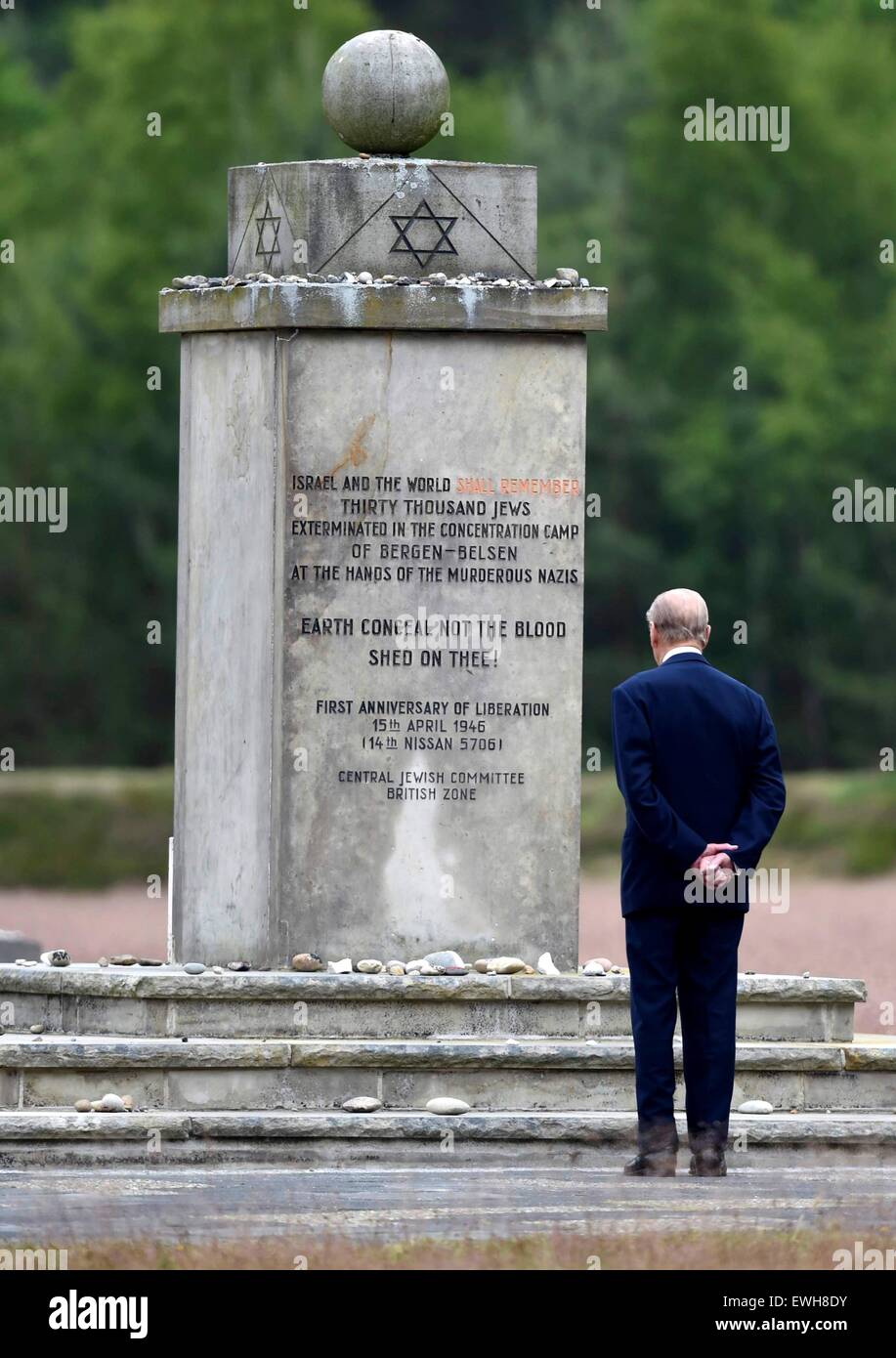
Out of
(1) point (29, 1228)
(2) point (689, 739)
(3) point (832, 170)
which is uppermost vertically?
(3) point (832, 170)

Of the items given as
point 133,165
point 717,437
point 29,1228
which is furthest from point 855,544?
point 29,1228

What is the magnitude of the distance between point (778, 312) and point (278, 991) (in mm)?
32219

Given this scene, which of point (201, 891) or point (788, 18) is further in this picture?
point (788, 18)

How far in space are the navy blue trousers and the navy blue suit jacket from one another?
0.10 m

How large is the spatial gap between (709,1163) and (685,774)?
4.14 feet

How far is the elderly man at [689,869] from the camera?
11289mm

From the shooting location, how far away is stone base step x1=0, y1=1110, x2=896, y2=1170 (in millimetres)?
12180

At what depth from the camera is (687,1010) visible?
37.4 feet

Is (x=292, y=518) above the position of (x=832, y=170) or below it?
below

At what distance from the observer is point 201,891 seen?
46.7ft

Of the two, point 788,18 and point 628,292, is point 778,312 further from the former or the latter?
point 788,18
